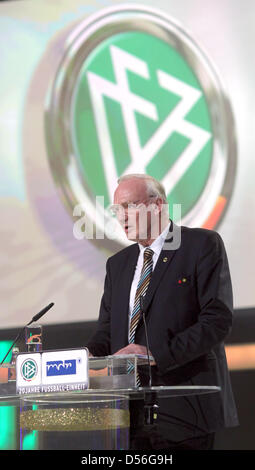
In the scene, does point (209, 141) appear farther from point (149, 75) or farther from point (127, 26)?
point (127, 26)

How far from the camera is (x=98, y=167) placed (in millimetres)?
4574

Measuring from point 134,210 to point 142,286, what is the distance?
1.08 ft

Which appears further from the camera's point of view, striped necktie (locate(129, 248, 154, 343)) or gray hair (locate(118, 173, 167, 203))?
gray hair (locate(118, 173, 167, 203))

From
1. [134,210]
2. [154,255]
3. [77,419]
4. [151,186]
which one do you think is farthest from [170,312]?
[77,419]

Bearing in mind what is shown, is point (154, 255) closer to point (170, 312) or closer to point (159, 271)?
point (159, 271)

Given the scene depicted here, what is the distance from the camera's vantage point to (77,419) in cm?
232

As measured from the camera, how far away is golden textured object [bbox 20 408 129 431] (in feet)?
7.57

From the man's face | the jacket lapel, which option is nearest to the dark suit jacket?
the jacket lapel

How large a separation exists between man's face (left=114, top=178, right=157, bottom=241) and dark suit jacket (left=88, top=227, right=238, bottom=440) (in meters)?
0.14

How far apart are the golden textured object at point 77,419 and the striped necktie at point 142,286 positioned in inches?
23.8

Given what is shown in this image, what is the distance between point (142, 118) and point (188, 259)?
170 centimetres

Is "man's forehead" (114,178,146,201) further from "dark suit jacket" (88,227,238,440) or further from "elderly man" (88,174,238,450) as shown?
"dark suit jacket" (88,227,238,440)
